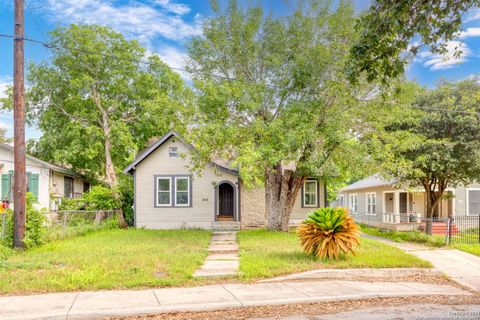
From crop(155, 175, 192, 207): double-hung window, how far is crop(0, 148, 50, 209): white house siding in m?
6.27

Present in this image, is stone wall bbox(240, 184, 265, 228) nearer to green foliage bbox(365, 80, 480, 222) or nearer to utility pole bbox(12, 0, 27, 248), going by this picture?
green foliage bbox(365, 80, 480, 222)

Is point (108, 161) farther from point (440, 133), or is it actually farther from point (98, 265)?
point (440, 133)

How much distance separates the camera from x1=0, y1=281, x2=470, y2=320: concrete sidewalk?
6785mm

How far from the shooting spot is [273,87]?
1692 centimetres

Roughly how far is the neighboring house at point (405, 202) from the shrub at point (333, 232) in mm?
13798

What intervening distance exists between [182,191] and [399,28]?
1544 centimetres

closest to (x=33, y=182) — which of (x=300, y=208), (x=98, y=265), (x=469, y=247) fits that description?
(x=300, y=208)

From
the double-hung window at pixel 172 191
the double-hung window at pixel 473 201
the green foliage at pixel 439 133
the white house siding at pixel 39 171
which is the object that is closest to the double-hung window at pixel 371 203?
the double-hung window at pixel 473 201

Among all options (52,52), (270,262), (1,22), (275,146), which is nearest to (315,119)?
(275,146)

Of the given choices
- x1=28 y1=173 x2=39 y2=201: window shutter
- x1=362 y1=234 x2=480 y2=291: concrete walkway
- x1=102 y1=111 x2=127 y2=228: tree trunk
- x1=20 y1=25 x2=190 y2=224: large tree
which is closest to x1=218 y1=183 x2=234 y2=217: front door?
x1=102 y1=111 x2=127 y2=228: tree trunk

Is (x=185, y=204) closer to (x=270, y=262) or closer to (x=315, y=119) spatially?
(x=315, y=119)

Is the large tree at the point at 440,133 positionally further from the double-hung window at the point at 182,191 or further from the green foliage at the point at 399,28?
the double-hung window at the point at 182,191

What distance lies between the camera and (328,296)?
7.82 meters

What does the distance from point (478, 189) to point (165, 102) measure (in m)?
19.6
